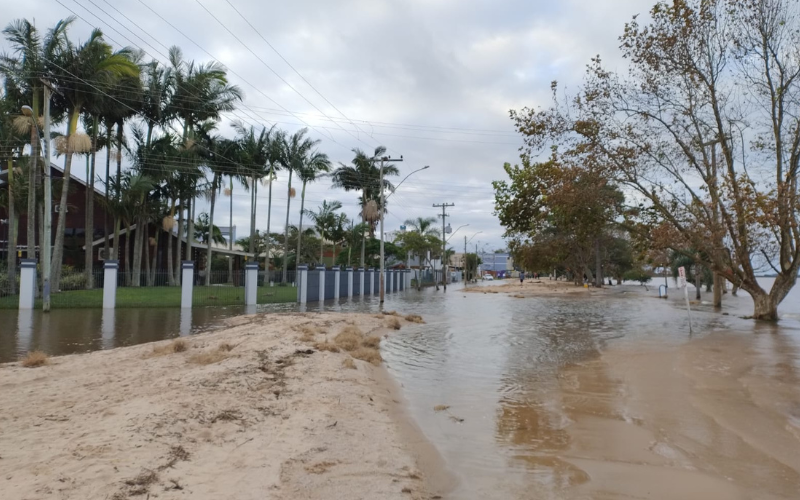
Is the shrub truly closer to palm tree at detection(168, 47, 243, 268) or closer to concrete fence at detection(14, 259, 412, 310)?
concrete fence at detection(14, 259, 412, 310)

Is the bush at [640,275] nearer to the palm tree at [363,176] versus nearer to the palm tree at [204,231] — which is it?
the palm tree at [363,176]

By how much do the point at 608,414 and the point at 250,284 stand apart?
20.9 m

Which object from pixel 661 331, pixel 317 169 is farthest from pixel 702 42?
pixel 317 169

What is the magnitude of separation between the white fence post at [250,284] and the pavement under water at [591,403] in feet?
24.9

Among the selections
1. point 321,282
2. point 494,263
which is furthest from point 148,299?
point 494,263

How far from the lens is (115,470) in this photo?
435 centimetres

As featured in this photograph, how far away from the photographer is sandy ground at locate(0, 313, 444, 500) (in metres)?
4.32

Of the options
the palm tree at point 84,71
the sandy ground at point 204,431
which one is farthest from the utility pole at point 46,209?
the sandy ground at point 204,431

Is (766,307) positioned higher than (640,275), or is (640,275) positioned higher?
(640,275)

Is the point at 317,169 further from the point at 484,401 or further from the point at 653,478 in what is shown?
the point at 653,478

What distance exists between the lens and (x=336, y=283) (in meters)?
35.0

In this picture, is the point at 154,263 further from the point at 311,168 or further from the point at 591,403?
the point at 591,403

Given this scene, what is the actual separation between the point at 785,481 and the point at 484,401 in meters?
3.97

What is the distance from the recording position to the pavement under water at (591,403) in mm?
5320
